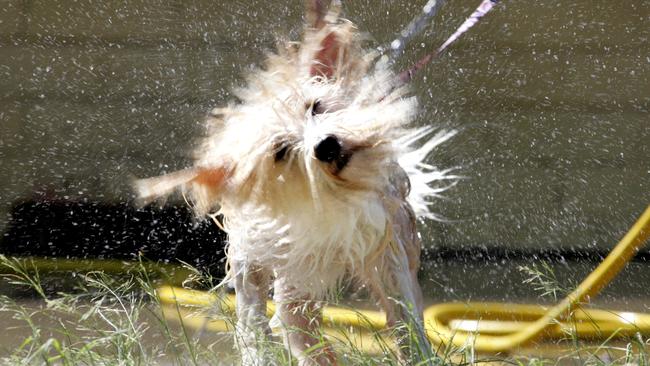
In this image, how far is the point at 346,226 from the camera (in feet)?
11.7

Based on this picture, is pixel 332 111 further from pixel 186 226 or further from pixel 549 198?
pixel 549 198

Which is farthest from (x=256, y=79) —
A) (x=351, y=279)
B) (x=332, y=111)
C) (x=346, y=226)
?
(x=351, y=279)

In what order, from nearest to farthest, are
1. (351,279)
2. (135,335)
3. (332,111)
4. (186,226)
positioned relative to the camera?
(135,335) < (332,111) < (351,279) < (186,226)

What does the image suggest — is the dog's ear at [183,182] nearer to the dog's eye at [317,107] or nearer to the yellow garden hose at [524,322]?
the dog's eye at [317,107]

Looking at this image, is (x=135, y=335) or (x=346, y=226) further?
(x=346, y=226)

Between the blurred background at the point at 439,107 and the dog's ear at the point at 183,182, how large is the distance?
378 cm

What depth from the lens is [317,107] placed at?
341cm

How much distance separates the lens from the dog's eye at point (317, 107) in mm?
3400

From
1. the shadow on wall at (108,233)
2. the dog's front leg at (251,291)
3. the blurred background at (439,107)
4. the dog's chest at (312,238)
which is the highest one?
the dog's chest at (312,238)

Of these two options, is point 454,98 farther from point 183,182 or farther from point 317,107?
point 183,182

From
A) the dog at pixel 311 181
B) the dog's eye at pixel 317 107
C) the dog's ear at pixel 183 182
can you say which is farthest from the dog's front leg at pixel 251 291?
the dog's eye at pixel 317 107

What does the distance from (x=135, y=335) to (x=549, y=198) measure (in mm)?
4994

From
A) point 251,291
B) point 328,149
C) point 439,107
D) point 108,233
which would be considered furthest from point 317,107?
point 108,233

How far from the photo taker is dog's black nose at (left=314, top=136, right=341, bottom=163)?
326 cm
